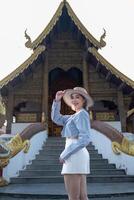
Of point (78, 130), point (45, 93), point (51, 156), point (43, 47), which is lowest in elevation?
point (51, 156)

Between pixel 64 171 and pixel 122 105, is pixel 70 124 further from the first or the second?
pixel 122 105

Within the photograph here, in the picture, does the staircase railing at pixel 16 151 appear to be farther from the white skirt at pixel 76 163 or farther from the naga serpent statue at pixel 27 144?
the white skirt at pixel 76 163

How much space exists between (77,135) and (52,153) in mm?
6521

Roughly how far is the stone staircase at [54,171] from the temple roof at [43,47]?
3605mm

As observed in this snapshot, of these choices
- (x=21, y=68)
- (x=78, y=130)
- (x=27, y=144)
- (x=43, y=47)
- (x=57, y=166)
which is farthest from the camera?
(x=43, y=47)

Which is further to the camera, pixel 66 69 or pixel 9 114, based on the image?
pixel 66 69

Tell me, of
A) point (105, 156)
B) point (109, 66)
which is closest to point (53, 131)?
point (109, 66)

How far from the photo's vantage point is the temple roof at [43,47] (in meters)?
11.4

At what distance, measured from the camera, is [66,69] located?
13.2m

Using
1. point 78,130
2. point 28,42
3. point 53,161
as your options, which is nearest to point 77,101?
point 78,130

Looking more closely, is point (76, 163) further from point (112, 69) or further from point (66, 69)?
point (66, 69)

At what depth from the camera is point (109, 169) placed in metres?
7.65

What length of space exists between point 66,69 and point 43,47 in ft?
5.74

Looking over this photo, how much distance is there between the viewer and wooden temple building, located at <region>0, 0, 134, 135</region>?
1198 cm
